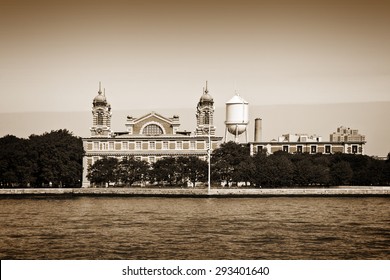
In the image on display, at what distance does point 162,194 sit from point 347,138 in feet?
52.6

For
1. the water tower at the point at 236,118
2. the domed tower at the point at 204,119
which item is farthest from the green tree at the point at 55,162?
the water tower at the point at 236,118

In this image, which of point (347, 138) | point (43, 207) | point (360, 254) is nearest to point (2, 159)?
point (43, 207)

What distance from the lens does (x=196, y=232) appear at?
54.6ft

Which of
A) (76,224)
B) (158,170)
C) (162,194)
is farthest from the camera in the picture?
(158,170)

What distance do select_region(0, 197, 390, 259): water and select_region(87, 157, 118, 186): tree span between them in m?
12.4

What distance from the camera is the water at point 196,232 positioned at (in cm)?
1374

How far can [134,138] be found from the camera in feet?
139

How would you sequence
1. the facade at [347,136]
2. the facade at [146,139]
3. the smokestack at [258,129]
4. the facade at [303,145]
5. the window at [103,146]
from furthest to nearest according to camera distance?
the facade at [303,145] → the smokestack at [258,129] → the window at [103,146] → the facade at [347,136] → the facade at [146,139]

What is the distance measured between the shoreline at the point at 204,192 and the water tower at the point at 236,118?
7.41 metres

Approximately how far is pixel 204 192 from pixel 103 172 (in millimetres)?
7963

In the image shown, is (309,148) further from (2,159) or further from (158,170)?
(2,159)

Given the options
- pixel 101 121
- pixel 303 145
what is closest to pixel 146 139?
pixel 101 121

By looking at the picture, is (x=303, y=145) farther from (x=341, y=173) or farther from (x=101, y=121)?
(x=101, y=121)

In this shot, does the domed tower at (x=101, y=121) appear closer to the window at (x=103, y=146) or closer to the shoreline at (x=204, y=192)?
the window at (x=103, y=146)
